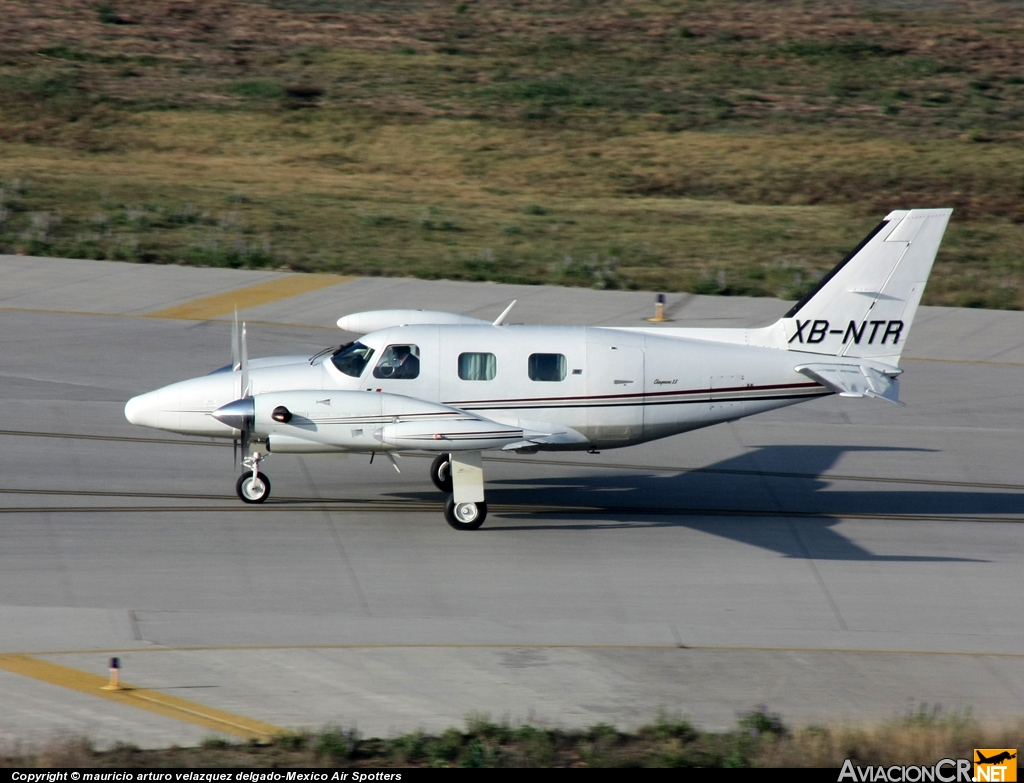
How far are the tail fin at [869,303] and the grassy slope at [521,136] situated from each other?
1255 centimetres

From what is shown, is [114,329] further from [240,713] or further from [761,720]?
[761,720]

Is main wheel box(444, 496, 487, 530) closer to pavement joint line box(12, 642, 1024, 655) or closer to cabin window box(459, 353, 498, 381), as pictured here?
cabin window box(459, 353, 498, 381)

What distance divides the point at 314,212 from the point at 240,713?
26.9 m

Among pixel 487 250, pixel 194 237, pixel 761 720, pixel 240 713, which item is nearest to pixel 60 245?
pixel 194 237

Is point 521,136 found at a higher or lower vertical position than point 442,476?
higher

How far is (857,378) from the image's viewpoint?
→ 1644 cm

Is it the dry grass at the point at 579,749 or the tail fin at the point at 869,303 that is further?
the tail fin at the point at 869,303

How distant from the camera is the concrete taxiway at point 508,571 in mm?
11742

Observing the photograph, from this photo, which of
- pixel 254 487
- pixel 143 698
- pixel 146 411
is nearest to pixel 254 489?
pixel 254 487

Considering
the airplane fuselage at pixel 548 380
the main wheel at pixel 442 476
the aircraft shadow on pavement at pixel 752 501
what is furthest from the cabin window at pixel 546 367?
the main wheel at pixel 442 476

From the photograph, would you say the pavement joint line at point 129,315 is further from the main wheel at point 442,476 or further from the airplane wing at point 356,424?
the airplane wing at point 356,424

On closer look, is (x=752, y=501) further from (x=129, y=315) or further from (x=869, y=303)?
(x=129, y=315)

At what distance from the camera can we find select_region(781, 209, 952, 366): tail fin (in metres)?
16.9

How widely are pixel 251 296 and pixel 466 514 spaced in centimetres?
1280
